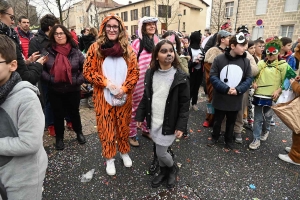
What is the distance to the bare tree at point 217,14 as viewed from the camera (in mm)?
23406

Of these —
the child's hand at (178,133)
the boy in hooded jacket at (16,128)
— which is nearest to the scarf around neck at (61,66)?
the boy in hooded jacket at (16,128)

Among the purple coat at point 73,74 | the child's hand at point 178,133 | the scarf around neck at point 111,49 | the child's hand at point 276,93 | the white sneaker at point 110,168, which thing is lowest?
the white sneaker at point 110,168

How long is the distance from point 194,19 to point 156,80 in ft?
121

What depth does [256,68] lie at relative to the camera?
3.57 m

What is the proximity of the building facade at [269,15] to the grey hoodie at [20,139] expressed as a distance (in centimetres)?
1889

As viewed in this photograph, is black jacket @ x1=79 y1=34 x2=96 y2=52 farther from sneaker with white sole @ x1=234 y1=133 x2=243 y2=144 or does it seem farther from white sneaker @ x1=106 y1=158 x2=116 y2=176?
sneaker with white sole @ x1=234 y1=133 x2=243 y2=144

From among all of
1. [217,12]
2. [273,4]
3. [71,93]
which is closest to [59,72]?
[71,93]

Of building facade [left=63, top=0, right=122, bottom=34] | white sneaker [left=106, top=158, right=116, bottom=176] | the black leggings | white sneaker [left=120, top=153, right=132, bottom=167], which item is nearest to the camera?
white sneaker [left=106, top=158, right=116, bottom=176]

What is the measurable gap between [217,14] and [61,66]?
24940 mm

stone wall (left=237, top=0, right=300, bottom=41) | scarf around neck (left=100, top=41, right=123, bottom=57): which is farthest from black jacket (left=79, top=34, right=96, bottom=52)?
stone wall (left=237, top=0, right=300, bottom=41)

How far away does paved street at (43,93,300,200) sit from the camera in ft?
8.41

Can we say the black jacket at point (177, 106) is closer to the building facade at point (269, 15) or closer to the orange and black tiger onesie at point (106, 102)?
the orange and black tiger onesie at point (106, 102)

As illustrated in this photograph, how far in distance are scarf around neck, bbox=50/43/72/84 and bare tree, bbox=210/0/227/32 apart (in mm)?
23466

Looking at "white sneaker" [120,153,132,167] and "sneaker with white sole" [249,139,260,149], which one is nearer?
"white sneaker" [120,153,132,167]
